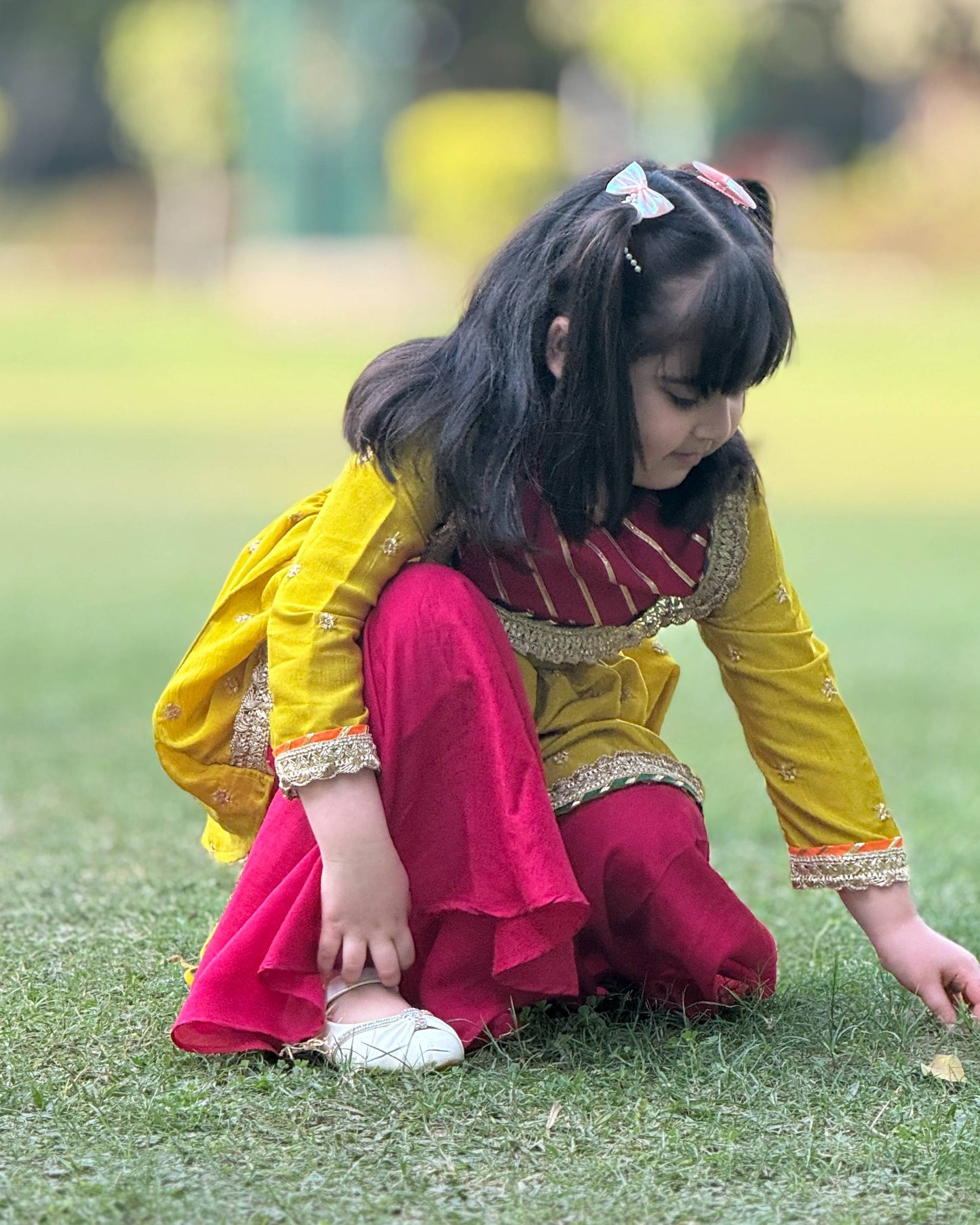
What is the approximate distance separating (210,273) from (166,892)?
78.3ft

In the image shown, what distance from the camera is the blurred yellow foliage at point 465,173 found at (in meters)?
22.1

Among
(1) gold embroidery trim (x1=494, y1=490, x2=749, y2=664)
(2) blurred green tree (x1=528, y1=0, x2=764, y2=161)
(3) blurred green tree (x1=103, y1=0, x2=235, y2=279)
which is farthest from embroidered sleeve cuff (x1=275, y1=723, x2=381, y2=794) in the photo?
(3) blurred green tree (x1=103, y1=0, x2=235, y2=279)

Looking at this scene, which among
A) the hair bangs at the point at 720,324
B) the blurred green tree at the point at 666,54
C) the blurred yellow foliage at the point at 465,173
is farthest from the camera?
the blurred green tree at the point at 666,54

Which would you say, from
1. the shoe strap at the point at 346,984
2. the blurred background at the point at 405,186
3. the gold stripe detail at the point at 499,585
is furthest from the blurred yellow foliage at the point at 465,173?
the shoe strap at the point at 346,984

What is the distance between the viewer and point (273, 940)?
179cm

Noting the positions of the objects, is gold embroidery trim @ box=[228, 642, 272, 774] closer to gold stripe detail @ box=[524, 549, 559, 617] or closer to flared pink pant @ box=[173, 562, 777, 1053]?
flared pink pant @ box=[173, 562, 777, 1053]

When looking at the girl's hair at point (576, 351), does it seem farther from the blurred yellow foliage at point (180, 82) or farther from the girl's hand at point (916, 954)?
the blurred yellow foliage at point (180, 82)

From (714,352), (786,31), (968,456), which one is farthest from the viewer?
(786,31)

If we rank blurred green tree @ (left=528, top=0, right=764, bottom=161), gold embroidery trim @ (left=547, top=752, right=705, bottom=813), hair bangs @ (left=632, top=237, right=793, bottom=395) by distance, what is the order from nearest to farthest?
hair bangs @ (left=632, top=237, right=793, bottom=395) < gold embroidery trim @ (left=547, top=752, right=705, bottom=813) < blurred green tree @ (left=528, top=0, right=764, bottom=161)

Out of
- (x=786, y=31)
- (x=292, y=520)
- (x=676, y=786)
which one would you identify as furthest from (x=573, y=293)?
(x=786, y=31)

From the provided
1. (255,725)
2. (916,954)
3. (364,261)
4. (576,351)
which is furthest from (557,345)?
(364,261)

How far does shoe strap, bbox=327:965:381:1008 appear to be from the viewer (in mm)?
1827

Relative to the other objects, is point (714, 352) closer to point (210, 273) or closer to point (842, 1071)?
point (842, 1071)

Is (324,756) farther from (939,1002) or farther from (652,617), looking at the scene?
(939,1002)
